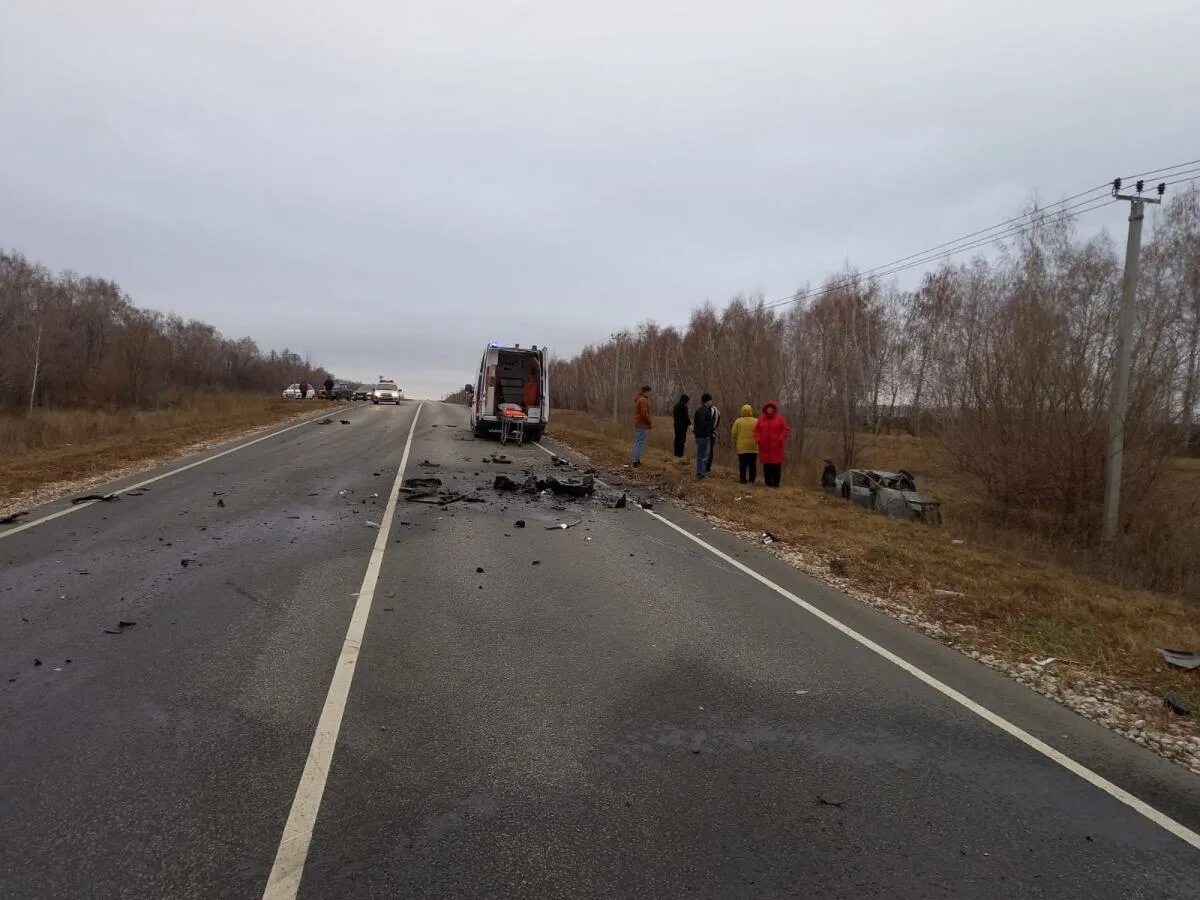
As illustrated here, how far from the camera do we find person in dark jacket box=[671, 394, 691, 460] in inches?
774

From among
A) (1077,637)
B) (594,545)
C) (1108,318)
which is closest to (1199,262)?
(1108,318)

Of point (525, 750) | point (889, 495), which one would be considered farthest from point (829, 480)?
point (525, 750)

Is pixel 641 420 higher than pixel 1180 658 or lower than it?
→ higher

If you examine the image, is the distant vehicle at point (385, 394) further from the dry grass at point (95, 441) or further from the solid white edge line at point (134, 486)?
the solid white edge line at point (134, 486)

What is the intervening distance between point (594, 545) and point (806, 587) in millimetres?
2694

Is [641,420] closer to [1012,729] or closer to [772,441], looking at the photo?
[772,441]

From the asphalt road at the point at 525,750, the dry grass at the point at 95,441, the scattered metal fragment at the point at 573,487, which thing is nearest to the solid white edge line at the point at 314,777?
the asphalt road at the point at 525,750

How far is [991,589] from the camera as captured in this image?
8.09 m

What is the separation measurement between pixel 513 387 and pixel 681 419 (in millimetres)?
7108

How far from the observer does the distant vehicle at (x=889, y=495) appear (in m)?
14.5

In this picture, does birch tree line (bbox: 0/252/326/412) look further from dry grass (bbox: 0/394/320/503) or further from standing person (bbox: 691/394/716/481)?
standing person (bbox: 691/394/716/481)

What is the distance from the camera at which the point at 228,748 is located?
12.2 ft

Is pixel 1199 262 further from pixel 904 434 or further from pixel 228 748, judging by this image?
pixel 228 748

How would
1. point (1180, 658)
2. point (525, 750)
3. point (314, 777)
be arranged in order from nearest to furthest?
point (314, 777) < point (525, 750) < point (1180, 658)
